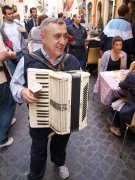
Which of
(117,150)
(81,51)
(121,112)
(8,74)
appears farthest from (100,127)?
(81,51)

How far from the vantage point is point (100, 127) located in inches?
141

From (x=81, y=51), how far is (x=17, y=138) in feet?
10.2

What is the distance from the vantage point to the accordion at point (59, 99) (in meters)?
1.58

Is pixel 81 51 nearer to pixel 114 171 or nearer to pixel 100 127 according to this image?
pixel 100 127

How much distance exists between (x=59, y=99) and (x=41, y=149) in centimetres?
70

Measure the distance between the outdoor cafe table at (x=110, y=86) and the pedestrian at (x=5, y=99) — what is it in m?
1.49

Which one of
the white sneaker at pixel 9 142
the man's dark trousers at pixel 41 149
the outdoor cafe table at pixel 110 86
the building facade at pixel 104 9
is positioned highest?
the building facade at pixel 104 9

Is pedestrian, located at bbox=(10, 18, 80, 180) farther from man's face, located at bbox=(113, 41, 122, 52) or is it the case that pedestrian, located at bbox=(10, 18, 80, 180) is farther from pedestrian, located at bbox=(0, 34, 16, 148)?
man's face, located at bbox=(113, 41, 122, 52)

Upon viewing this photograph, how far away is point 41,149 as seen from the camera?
2.04 metres

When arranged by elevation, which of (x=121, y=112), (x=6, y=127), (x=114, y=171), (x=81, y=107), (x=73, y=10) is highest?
(x=73, y=10)

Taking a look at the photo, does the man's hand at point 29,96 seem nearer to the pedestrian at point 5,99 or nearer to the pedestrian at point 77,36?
the pedestrian at point 5,99

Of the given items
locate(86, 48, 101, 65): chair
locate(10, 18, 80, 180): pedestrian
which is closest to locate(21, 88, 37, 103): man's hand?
locate(10, 18, 80, 180): pedestrian

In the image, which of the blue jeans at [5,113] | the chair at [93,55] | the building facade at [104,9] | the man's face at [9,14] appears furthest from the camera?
the building facade at [104,9]

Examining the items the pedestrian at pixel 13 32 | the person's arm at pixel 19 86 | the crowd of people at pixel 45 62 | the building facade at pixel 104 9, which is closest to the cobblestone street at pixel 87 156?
the crowd of people at pixel 45 62
